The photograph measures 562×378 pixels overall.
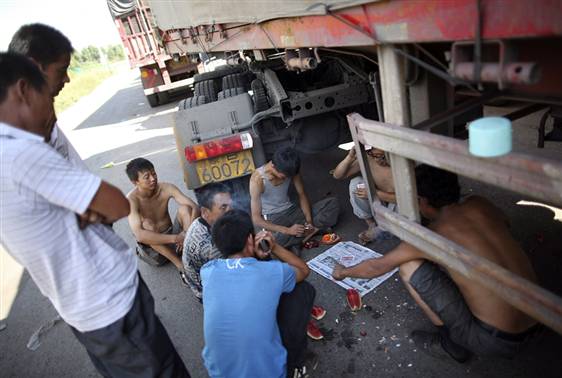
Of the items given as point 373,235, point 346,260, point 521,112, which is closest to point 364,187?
point 373,235

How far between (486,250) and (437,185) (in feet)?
1.68

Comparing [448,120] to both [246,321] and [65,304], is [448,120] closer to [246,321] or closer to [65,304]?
[246,321]

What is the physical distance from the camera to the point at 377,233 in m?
3.03

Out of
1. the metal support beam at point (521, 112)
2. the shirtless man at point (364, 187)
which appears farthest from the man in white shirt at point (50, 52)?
the metal support beam at point (521, 112)

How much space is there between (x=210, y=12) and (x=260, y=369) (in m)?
2.55

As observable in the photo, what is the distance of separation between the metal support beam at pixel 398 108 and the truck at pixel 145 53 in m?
7.65

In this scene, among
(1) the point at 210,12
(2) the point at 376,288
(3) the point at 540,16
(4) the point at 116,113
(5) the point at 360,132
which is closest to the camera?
(3) the point at 540,16

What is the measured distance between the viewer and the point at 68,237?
1329mm

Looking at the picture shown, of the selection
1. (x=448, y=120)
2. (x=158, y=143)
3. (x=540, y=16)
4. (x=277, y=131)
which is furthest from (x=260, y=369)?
(x=158, y=143)

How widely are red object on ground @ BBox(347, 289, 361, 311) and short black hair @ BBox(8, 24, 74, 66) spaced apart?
204 cm

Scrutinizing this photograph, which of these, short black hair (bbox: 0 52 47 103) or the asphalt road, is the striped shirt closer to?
short black hair (bbox: 0 52 47 103)

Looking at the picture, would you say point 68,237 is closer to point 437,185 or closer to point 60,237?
Result: point 60,237

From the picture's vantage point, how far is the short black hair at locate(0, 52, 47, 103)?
1.20 metres

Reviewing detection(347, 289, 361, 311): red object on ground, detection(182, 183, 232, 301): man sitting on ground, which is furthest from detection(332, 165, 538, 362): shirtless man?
detection(182, 183, 232, 301): man sitting on ground
